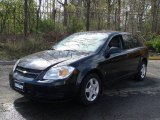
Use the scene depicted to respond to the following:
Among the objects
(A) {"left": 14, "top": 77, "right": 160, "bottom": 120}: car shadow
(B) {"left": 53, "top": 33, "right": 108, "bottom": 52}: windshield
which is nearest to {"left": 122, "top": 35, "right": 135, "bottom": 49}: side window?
(B) {"left": 53, "top": 33, "right": 108, "bottom": 52}: windshield

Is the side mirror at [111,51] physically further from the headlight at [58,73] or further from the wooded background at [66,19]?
the wooded background at [66,19]

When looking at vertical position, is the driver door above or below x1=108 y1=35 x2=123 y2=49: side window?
below

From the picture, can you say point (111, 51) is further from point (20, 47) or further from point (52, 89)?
point (20, 47)

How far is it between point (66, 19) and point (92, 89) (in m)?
11.4

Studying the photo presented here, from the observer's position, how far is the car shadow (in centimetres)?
568

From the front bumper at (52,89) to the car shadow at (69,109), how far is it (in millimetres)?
299

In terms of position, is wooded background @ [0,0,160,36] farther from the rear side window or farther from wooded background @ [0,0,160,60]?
the rear side window

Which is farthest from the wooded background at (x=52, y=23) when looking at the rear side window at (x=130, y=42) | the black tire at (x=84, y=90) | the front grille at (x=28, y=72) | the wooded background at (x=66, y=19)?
the black tire at (x=84, y=90)

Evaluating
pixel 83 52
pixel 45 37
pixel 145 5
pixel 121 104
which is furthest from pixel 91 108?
pixel 145 5

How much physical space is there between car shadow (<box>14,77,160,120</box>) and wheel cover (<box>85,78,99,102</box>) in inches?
6.5

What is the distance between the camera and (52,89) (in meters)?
5.70

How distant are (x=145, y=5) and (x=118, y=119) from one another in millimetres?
17626

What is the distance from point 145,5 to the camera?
22125 millimetres

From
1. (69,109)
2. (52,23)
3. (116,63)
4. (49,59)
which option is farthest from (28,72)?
(52,23)
